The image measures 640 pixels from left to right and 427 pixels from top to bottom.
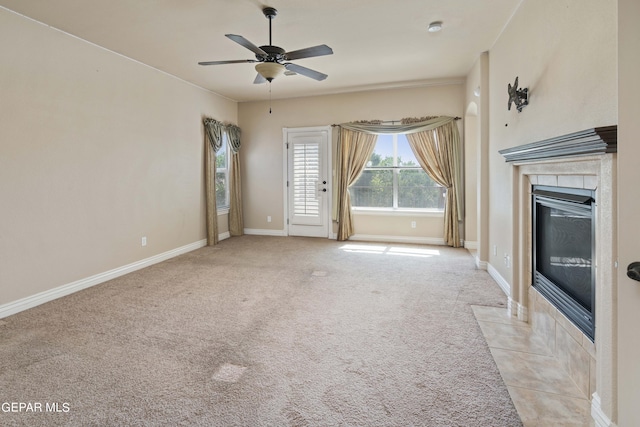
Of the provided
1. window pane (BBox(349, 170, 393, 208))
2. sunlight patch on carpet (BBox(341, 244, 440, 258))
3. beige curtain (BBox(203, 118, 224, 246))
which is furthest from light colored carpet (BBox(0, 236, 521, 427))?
window pane (BBox(349, 170, 393, 208))

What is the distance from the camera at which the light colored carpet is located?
1783 millimetres

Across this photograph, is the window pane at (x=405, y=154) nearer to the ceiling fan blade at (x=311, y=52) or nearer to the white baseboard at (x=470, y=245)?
the white baseboard at (x=470, y=245)

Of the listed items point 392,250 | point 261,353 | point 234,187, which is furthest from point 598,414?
point 234,187

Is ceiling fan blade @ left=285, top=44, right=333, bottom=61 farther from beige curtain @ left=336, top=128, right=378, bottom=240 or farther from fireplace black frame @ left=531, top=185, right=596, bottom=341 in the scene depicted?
beige curtain @ left=336, top=128, right=378, bottom=240

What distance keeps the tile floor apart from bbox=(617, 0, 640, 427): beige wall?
1.10ft

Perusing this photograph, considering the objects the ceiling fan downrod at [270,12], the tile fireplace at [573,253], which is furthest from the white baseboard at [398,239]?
the ceiling fan downrod at [270,12]

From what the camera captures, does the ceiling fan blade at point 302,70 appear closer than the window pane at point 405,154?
Yes

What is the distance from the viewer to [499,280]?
12.5 ft

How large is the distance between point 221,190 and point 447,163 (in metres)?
4.26

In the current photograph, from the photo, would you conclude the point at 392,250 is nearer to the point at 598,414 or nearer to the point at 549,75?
the point at 549,75

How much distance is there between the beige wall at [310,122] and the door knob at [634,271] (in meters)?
4.74

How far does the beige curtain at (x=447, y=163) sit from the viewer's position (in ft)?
18.9

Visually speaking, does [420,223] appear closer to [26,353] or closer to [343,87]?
[343,87]

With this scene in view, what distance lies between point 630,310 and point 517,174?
1.65m
